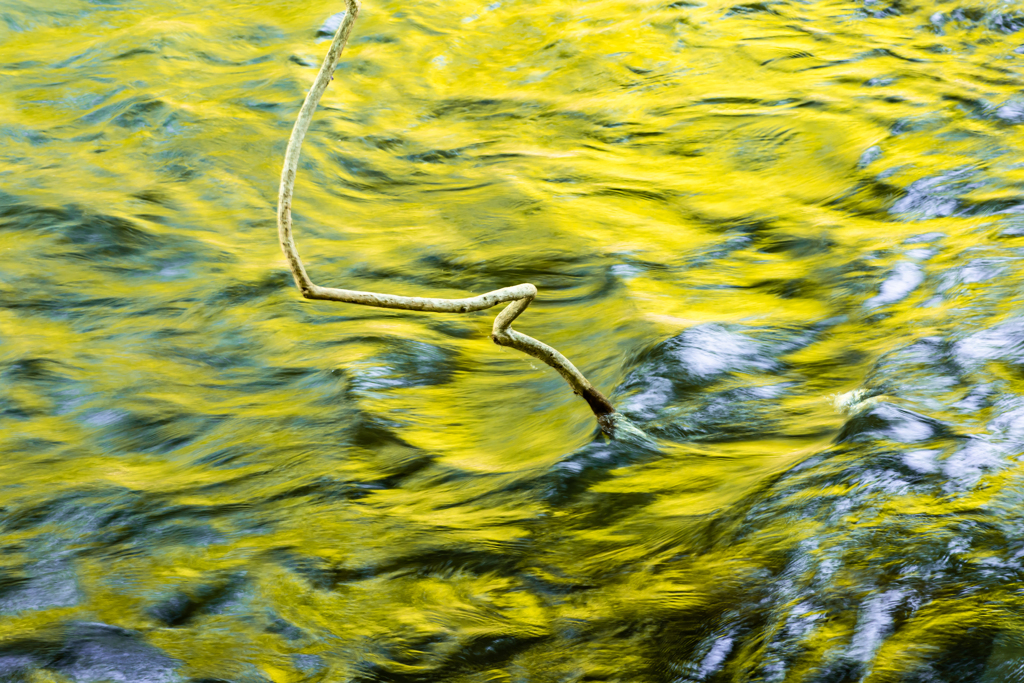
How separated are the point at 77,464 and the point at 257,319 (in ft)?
3.16

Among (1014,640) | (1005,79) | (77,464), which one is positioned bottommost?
(77,464)

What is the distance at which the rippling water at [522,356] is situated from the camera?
1992 millimetres

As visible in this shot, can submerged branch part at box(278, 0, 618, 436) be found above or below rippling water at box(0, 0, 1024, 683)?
above

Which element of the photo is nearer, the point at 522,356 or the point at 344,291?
the point at 344,291

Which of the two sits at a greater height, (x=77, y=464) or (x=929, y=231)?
(x=929, y=231)

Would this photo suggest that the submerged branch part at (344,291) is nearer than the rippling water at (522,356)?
Yes

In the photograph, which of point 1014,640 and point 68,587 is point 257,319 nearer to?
point 68,587

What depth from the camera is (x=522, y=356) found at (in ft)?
10.7

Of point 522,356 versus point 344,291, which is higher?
point 344,291

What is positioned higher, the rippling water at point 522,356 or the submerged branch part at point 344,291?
the submerged branch part at point 344,291

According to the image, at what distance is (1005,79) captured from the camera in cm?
456

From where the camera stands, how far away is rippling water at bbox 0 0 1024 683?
199 centimetres

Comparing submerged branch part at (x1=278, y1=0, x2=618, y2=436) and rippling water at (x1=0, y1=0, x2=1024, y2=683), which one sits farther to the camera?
rippling water at (x1=0, y1=0, x2=1024, y2=683)

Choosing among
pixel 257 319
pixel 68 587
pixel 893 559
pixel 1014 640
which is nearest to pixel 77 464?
pixel 68 587
